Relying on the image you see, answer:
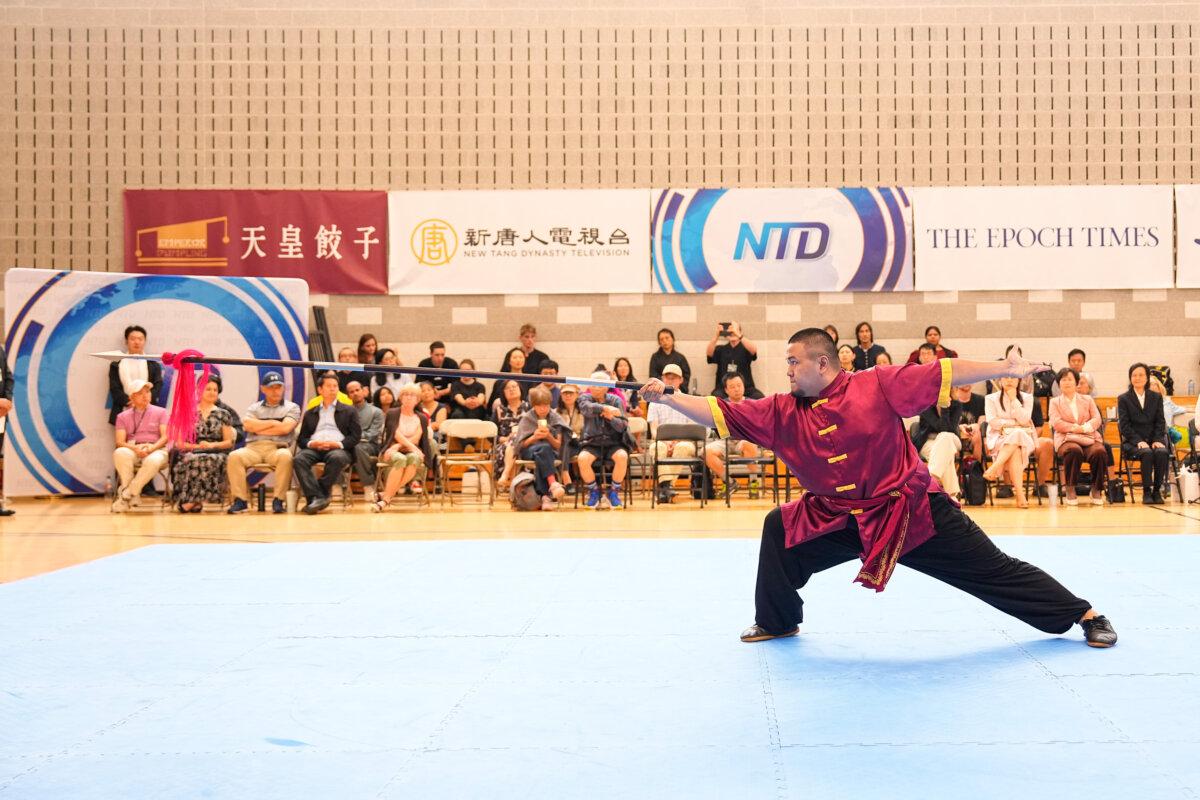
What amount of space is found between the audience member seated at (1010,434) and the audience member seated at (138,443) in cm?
857

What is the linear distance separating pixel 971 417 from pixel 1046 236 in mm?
3258

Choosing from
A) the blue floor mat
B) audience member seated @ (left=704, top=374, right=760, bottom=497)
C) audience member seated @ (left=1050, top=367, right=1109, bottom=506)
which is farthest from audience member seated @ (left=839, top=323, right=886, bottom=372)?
the blue floor mat

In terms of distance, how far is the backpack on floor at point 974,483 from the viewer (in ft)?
34.2

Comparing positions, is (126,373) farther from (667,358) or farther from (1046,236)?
(1046,236)

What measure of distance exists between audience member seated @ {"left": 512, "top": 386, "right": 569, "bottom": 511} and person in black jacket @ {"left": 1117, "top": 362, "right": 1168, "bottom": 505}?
573cm

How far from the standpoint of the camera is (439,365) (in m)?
13.2

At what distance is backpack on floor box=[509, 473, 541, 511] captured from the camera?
10594 millimetres

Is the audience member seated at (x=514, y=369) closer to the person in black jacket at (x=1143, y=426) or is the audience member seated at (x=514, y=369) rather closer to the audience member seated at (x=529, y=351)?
the audience member seated at (x=529, y=351)

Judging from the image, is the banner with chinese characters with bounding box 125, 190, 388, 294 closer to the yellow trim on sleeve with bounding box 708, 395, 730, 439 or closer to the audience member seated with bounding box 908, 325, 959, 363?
the audience member seated with bounding box 908, 325, 959, 363

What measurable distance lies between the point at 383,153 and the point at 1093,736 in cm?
1223

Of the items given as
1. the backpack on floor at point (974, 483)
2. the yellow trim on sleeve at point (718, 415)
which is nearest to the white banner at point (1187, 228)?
the backpack on floor at point (974, 483)

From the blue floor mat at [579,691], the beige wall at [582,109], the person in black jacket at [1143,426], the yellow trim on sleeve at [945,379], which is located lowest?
the blue floor mat at [579,691]

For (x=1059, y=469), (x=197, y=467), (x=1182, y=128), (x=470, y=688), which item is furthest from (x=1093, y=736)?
(x=1182, y=128)

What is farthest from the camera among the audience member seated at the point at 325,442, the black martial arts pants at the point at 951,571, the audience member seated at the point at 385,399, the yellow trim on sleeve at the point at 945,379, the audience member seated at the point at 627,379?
the audience member seated at the point at 627,379
